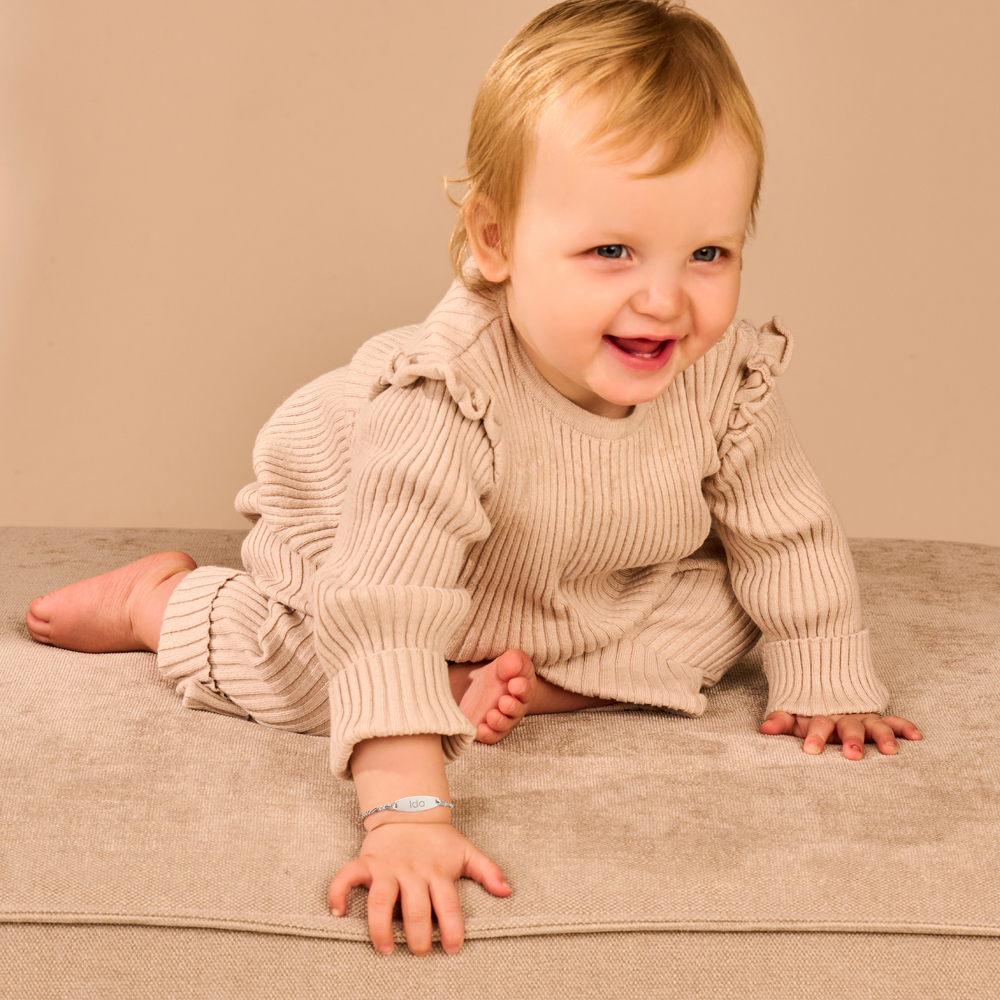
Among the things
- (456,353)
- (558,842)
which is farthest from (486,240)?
(558,842)

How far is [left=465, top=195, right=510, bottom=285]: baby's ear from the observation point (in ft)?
3.74

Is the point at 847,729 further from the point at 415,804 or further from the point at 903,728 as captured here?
the point at 415,804

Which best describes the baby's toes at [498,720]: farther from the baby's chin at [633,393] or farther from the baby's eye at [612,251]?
the baby's eye at [612,251]

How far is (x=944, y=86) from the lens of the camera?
8.00 ft

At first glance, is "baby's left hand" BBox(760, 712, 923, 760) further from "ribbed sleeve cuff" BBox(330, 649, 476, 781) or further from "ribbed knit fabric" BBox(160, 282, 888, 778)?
"ribbed sleeve cuff" BBox(330, 649, 476, 781)

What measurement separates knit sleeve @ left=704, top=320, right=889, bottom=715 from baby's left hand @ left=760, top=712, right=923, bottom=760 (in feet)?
0.04

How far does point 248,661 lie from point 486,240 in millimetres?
466

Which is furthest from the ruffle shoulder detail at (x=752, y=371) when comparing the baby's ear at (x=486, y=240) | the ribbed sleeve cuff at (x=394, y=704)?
the ribbed sleeve cuff at (x=394, y=704)

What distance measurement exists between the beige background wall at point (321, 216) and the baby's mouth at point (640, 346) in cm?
Answer: 127

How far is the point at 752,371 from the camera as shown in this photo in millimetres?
1273

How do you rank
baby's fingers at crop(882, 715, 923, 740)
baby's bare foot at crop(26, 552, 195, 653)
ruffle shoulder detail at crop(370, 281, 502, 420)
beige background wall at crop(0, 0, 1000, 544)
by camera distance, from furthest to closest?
beige background wall at crop(0, 0, 1000, 544) < baby's bare foot at crop(26, 552, 195, 653) < baby's fingers at crop(882, 715, 923, 740) < ruffle shoulder detail at crop(370, 281, 502, 420)

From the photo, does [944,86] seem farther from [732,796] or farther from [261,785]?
[261,785]

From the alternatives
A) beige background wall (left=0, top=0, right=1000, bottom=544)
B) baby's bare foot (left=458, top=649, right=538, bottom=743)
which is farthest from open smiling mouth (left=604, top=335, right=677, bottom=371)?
beige background wall (left=0, top=0, right=1000, bottom=544)

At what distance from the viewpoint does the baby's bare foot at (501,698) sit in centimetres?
117
